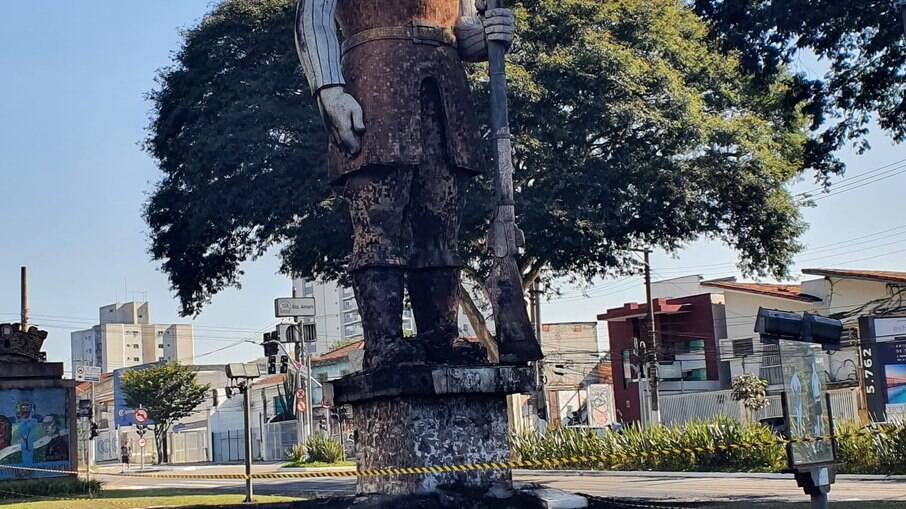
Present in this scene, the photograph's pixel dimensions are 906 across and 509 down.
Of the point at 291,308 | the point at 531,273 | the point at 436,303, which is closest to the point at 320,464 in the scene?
the point at 291,308

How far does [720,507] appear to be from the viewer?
29.7ft

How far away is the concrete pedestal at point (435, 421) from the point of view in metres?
7.85

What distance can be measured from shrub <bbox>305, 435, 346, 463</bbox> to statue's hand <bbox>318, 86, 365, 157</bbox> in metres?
27.8

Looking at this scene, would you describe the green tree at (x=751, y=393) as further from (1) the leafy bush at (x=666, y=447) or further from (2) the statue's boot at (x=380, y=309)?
(2) the statue's boot at (x=380, y=309)

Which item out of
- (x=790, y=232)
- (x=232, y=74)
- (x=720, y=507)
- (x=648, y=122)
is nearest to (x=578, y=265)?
(x=648, y=122)

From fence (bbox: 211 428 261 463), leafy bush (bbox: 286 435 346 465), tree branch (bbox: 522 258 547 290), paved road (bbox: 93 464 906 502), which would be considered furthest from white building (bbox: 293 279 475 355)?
paved road (bbox: 93 464 906 502)

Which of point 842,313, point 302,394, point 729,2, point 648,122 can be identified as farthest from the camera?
point 302,394

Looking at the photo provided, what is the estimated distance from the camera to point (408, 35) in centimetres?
860

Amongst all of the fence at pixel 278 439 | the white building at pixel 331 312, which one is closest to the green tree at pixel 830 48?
the fence at pixel 278 439

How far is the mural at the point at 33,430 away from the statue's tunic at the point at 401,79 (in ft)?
47.7

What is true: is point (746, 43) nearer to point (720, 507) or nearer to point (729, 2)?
point (729, 2)

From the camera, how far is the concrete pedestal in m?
7.85

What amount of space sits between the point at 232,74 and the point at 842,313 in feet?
78.0

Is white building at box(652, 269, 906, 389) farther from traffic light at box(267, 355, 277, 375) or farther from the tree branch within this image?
traffic light at box(267, 355, 277, 375)
